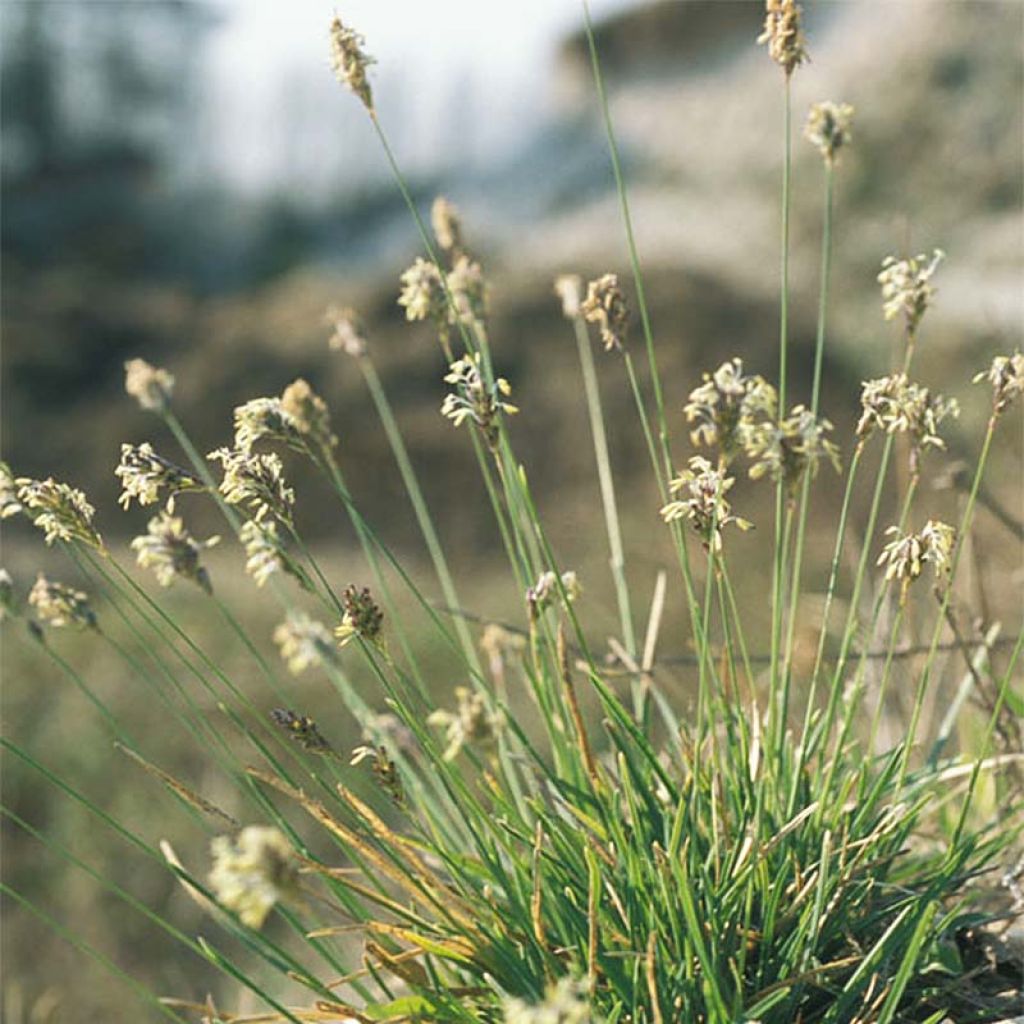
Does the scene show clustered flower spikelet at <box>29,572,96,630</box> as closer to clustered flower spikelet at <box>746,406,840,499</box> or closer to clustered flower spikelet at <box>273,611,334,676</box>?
clustered flower spikelet at <box>273,611,334,676</box>

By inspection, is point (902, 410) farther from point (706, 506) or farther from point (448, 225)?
point (448, 225)

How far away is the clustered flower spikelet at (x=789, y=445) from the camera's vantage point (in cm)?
84

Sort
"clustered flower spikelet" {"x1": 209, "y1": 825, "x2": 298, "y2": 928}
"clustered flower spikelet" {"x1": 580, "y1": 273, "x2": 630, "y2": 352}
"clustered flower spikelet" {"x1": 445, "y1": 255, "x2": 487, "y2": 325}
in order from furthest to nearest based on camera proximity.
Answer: "clustered flower spikelet" {"x1": 445, "y1": 255, "x2": 487, "y2": 325} < "clustered flower spikelet" {"x1": 580, "y1": 273, "x2": 630, "y2": 352} < "clustered flower spikelet" {"x1": 209, "y1": 825, "x2": 298, "y2": 928}

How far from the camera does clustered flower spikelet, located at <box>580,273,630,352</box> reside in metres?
1.13

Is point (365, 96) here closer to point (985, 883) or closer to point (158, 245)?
point (985, 883)

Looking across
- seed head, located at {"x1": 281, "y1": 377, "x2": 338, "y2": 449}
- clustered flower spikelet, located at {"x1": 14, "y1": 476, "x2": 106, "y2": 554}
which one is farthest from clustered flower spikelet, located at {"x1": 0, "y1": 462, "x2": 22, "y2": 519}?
seed head, located at {"x1": 281, "y1": 377, "x2": 338, "y2": 449}

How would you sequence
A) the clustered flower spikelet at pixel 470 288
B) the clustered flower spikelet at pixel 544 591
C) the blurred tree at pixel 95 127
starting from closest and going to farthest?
the clustered flower spikelet at pixel 544 591
the clustered flower spikelet at pixel 470 288
the blurred tree at pixel 95 127

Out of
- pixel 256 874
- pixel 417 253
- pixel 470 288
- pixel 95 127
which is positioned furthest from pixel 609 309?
pixel 95 127

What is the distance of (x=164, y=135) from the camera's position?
15711mm

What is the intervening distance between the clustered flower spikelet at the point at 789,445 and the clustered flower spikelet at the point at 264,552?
32 centimetres

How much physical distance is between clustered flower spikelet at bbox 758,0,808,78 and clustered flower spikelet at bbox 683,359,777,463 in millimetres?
362

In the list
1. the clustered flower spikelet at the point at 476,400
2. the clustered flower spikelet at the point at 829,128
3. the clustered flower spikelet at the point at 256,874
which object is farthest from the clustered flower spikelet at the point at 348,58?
the clustered flower spikelet at the point at 256,874

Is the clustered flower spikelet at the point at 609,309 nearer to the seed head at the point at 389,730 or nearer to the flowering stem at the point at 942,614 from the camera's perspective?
the flowering stem at the point at 942,614

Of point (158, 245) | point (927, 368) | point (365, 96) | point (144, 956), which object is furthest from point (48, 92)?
point (365, 96)
